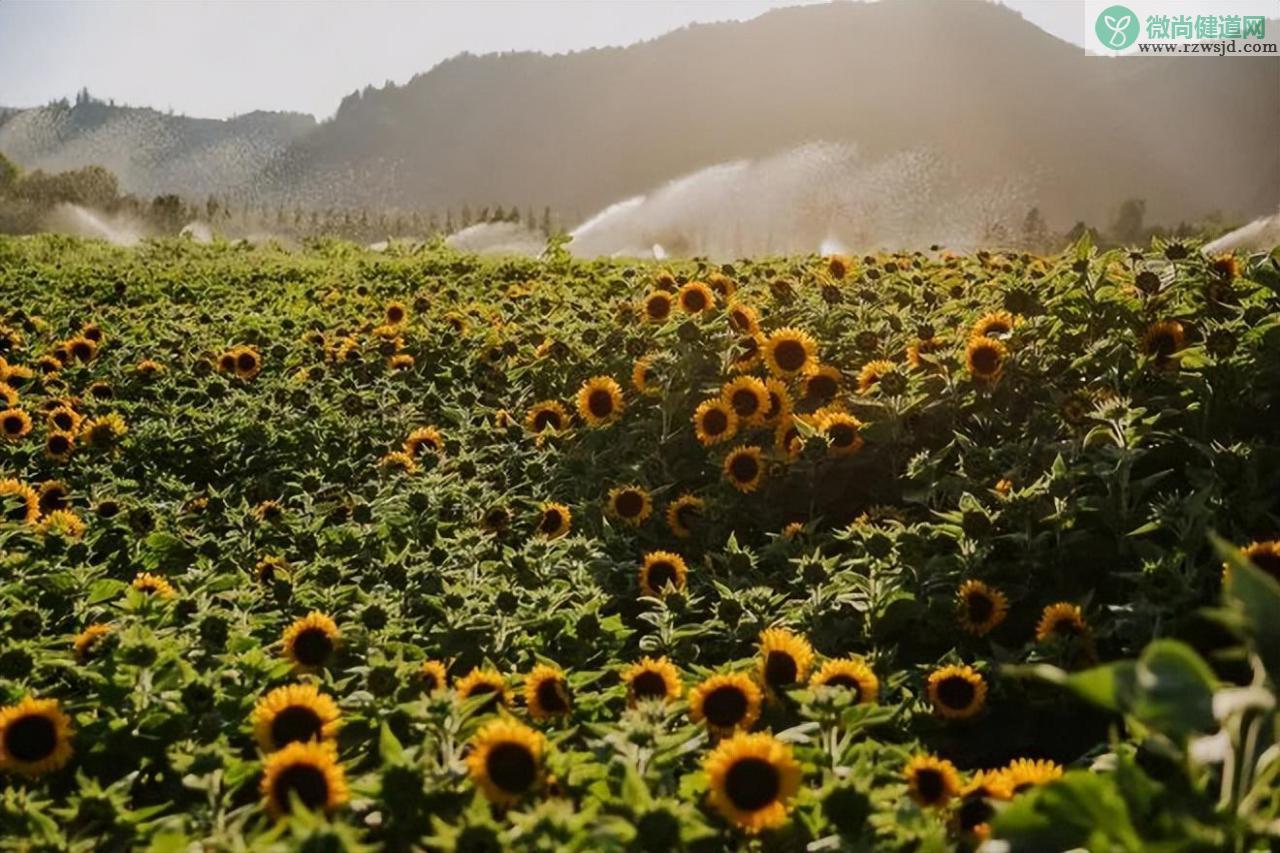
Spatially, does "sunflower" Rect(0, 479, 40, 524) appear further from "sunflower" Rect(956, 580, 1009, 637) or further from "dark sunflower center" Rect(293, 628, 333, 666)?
"sunflower" Rect(956, 580, 1009, 637)

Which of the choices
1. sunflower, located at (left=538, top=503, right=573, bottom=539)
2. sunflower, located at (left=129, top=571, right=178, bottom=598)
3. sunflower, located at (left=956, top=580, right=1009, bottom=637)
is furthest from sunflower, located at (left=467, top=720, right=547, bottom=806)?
sunflower, located at (left=538, top=503, right=573, bottom=539)

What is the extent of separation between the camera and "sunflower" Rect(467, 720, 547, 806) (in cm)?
226

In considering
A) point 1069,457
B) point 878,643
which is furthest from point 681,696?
point 1069,457

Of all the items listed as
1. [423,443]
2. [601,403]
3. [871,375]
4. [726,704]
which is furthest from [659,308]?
[726,704]

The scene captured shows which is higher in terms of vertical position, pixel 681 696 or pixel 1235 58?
pixel 1235 58

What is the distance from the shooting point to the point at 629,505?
4.55 m

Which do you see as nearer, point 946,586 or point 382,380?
point 946,586

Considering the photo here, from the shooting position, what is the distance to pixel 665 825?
6.87ft

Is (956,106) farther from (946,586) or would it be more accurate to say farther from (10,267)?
(946,586)

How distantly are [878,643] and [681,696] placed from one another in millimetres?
768

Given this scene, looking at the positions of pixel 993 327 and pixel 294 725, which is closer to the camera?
pixel 294 725

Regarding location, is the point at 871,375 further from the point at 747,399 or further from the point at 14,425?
the point at 14,425

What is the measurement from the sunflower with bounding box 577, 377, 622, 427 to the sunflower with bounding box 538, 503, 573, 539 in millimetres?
892

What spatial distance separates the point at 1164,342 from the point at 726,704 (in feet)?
7.99
